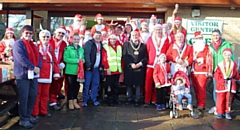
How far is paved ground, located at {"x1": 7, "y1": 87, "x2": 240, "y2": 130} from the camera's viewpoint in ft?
20.1

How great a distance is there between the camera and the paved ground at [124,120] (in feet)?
20.1

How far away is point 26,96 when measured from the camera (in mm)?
5754

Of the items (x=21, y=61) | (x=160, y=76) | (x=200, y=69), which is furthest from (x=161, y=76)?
(x=21, y=61)

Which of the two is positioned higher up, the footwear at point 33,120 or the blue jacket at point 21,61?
the blue jacket at point 21,61

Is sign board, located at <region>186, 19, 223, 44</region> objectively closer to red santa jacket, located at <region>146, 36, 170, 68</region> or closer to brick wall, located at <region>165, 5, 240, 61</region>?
brick wall, located at <region>165, 5, 240, 61</region>

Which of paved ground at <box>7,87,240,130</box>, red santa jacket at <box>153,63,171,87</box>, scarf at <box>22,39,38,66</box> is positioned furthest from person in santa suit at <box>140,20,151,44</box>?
scarf at <box>22,39,38,66</box>

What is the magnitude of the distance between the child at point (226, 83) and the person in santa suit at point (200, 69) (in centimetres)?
39

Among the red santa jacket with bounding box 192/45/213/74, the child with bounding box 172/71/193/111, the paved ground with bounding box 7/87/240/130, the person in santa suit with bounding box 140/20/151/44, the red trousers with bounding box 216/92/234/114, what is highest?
the person in santa suit with bounding box 140/20/151/44

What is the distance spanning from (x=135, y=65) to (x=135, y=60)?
0.46ft

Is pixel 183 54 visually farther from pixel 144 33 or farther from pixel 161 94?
pixel 144 33

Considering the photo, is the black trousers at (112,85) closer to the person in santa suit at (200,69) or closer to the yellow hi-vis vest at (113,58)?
the yellow hi-vis vest at (113,58)

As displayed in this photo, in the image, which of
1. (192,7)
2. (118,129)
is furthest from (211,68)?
(192,7)

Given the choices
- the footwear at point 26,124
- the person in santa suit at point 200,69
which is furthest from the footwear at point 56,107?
the person in santa suit at point 200,69

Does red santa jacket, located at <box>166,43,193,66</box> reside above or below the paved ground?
above
